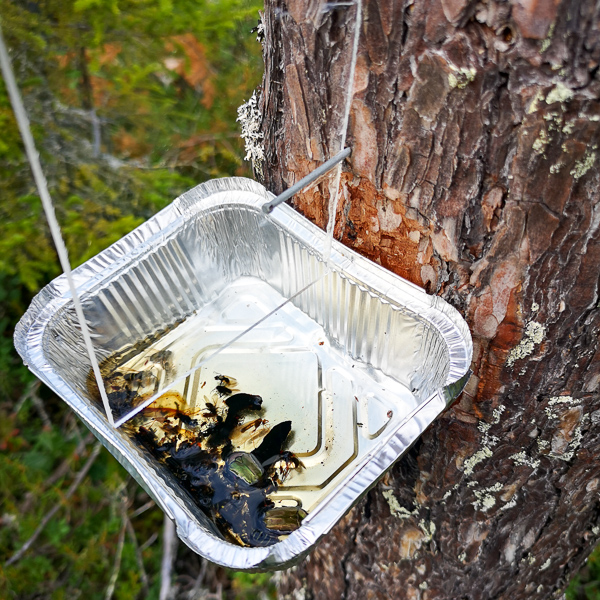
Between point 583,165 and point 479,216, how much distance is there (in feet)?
0.54

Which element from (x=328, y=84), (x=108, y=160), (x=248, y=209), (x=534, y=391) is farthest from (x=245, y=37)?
(x=534, y=391)

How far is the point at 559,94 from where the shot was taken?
0.63 meters

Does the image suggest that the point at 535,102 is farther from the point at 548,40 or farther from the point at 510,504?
the point at 510,504

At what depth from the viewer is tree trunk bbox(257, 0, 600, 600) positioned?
65 centimetres

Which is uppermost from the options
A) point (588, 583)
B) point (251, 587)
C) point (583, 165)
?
point (583, 165)

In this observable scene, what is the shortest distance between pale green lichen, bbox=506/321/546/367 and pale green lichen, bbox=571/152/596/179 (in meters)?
0.26

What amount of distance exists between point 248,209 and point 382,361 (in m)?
0.50

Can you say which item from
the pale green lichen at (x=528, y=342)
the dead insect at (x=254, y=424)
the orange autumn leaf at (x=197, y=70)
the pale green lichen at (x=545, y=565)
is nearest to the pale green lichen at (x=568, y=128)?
the pale green lichen at (x=528, y=342)

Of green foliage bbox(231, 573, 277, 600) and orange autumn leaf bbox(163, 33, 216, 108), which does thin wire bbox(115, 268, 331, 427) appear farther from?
orange autumn leaf bbox(163, 33, 216, 108)

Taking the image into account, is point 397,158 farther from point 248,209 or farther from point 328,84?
point 248,209

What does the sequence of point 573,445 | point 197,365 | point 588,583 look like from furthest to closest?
point 588,583
point 197,365
point 573,445

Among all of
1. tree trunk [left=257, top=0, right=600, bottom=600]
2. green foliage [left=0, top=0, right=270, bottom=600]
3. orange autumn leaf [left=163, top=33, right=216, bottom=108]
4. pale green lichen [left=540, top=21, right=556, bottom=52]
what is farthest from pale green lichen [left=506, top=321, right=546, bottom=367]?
orange autumn leaf [left=163, top=33, right=216, bottom=108]

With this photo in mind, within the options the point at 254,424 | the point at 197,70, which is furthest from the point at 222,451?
the point at 197,70

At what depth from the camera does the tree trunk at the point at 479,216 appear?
65cm
